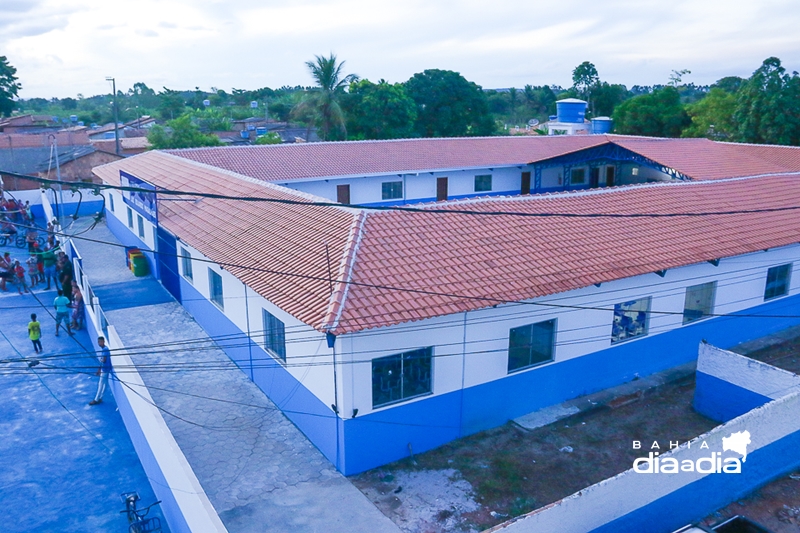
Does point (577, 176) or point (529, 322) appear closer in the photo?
point (529, 322)

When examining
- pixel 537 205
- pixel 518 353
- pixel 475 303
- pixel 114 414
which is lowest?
pixel 114 414

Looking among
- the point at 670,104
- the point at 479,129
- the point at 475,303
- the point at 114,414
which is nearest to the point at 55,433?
the point at 114,414

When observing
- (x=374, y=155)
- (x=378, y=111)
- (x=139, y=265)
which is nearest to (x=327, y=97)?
(x=378, y=111)

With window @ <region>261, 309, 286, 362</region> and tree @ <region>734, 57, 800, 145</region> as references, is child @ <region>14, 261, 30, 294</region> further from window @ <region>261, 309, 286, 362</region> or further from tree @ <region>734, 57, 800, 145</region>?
tree @ <region>734, 57, 800, 145</region>

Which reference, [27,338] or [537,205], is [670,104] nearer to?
[537,205]

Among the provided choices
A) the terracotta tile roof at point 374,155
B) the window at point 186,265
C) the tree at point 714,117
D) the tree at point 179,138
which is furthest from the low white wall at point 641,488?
the tree at point 714,117

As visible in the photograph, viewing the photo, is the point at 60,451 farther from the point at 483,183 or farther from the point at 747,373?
the point at 483,183

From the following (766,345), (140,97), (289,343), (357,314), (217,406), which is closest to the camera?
(357,314)
